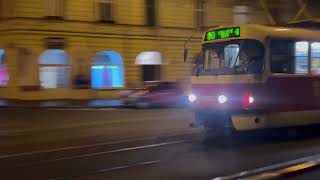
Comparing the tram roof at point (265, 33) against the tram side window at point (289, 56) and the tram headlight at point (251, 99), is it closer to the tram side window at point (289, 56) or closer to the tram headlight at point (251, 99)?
the tram side window at point (289, 56)

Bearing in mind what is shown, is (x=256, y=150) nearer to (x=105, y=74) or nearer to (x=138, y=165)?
(x=138, y=165)

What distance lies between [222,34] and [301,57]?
215cm

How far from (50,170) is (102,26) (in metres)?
28.4

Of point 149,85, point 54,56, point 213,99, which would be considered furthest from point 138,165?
point 54,56

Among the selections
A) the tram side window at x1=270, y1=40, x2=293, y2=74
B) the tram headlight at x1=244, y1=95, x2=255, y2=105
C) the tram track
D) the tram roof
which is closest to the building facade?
the tram roof

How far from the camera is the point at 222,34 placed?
623 inches

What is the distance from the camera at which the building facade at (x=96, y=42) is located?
3678cm

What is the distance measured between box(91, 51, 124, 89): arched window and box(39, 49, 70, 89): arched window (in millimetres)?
1966

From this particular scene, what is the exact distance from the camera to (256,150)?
14.0m

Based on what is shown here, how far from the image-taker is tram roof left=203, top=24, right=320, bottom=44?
1515 cm

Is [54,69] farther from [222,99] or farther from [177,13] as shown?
[222,99]

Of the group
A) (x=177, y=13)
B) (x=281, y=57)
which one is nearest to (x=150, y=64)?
(x=177, y=13)

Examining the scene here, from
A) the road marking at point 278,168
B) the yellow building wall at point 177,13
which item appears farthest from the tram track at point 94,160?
the yellow building wall at point 177,13

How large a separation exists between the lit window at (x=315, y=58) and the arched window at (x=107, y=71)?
79.4 feet
